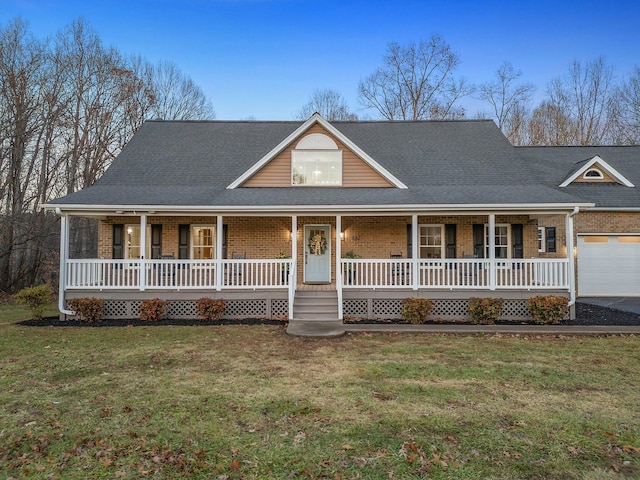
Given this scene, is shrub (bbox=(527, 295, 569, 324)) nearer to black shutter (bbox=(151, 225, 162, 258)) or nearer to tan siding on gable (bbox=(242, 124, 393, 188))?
tan siding on gable (bbox=(242, 124, 393, 188))

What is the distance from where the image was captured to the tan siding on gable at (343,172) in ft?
44.9

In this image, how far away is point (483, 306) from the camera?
35.4 feet

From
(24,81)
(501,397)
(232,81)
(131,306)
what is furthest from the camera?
(232,81)

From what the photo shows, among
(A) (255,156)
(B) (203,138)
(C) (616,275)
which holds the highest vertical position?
(B) (203,138)

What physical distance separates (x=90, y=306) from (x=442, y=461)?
35.3ft

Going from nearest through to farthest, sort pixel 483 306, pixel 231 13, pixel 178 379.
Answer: pixel 178 379 < pixel 483 306 < pixel 231 13

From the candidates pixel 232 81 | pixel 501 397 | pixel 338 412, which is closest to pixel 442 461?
pixel 338 412

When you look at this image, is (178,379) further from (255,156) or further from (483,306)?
(255,156)

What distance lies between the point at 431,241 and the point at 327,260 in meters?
3.87

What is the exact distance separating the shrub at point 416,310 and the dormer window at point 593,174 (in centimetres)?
1127

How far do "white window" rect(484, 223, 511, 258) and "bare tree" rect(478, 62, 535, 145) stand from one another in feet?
65.7

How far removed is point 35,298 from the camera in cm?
1144

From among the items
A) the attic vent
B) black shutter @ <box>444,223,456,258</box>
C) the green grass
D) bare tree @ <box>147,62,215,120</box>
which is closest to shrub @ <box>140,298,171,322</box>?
the green grass

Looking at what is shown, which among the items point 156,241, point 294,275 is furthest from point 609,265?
point 156,241
